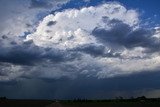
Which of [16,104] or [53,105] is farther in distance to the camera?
[53,105]

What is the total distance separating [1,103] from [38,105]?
1254 cm

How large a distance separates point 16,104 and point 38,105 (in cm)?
755

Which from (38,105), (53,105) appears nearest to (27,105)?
(38,105)

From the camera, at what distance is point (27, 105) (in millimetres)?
118000

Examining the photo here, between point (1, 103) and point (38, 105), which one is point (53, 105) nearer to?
point (38, 105)

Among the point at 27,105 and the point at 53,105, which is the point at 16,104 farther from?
the point at 53,105

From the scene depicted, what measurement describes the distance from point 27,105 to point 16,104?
4256mm

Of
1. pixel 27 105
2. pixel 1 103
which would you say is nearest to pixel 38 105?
pixel 27 105

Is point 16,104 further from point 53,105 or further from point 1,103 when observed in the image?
point 53,105

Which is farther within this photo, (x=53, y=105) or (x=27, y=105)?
(x=53, y=105)

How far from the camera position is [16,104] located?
392 feet

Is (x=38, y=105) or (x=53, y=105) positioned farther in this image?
(x=53, y=105)

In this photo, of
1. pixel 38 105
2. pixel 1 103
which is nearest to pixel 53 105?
pixel 38 105

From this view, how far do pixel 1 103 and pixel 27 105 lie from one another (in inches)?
350
